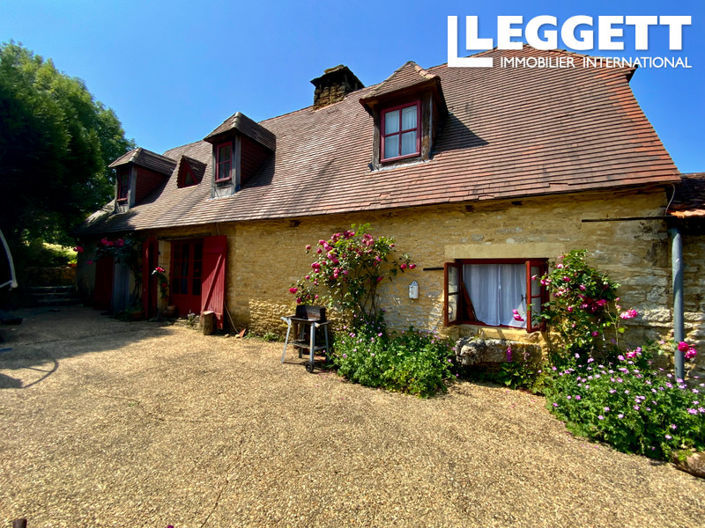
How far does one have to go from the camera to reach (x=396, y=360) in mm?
4723

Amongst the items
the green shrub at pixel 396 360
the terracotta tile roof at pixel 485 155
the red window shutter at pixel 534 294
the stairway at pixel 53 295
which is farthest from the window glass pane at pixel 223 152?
the stairway at pixel 53 295

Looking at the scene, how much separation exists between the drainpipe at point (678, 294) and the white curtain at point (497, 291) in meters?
1.67

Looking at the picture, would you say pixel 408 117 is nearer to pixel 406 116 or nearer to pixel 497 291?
pixel 406 116

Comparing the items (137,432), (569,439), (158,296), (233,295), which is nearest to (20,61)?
(158,296)

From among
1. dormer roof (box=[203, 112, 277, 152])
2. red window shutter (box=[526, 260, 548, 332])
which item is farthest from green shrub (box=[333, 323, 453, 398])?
dormer roof (box=[203, 112, 277, 152])

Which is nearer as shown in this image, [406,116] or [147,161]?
[406,116]

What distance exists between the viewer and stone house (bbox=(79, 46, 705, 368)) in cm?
418

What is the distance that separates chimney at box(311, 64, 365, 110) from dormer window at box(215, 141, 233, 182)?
373 centimetres

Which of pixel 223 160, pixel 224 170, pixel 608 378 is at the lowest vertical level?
pixel 608 378

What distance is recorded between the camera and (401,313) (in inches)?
220

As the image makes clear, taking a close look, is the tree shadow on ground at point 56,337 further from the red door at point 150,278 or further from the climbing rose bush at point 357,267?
the climbing rose bush at point 357,267

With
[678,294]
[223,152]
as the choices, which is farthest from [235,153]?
[678,294]

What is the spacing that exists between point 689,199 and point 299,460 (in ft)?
19.5

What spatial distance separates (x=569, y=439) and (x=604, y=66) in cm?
710
